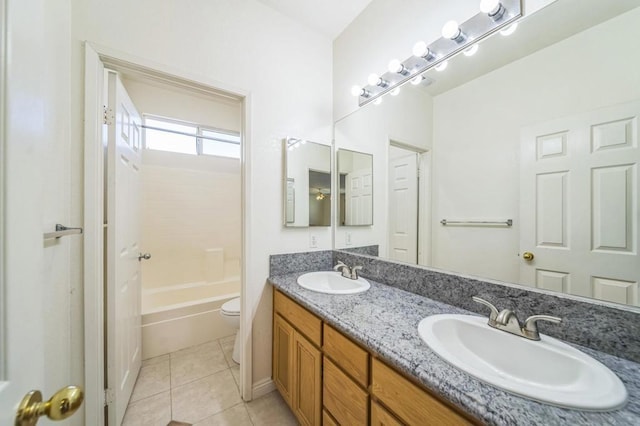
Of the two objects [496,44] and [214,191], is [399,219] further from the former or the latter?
[214,191]

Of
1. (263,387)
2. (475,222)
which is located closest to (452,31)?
(475,222)

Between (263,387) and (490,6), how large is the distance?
8.05 ft

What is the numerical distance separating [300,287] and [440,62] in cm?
146

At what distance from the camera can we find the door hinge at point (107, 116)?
1216 mm

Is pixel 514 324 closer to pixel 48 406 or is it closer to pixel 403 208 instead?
pixel 403 208

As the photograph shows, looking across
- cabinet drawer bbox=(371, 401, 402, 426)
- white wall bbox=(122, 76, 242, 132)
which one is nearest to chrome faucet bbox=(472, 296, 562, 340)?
cabinet drawer bbox=(371, 401, 402, 426)

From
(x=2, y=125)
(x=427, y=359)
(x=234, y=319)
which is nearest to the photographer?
(x=2, y=125)

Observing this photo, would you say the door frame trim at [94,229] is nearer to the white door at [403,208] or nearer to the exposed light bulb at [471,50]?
the white door at [403,208]

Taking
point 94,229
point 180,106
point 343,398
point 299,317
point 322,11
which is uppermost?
point 322,11

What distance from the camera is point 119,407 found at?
4.28ft

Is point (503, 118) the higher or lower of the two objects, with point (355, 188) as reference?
higher

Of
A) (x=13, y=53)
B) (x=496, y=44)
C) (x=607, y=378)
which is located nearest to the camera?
(x=13, y=53)

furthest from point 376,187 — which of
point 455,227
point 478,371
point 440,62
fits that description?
point 478,371

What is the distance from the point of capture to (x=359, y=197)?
71.2 inches
